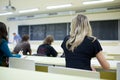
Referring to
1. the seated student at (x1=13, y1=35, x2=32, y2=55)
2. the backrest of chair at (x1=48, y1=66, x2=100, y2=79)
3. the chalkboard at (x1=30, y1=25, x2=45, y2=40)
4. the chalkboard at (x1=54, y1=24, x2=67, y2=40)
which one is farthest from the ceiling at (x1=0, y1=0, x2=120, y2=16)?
the backrest of chair at (x1=48, y1=66, x2=100, y2=79)

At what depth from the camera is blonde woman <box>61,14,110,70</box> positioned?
1.83 metres

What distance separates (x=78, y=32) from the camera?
194cm

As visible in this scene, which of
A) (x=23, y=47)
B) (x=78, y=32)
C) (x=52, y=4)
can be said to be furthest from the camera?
(x=52, y=4)

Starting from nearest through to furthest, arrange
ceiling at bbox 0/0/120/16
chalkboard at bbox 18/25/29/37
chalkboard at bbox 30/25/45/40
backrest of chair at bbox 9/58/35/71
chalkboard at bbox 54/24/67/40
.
Result: backrest of chair at bbox 9/58/35/71, ceiling at bbox 0/0/120/16, chalkboard at bbox 54/24/67/40, chalkboard at bbox 30/25/45/40, chalkboard at bbox 18/25/29/37

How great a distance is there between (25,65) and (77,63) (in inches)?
30.2

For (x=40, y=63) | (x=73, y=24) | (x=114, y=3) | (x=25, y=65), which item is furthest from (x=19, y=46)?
(x=114, y=3)

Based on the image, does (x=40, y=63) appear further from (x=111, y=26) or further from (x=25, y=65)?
(x=111, y=26)

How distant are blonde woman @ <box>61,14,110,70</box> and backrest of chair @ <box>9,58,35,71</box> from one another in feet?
1.79

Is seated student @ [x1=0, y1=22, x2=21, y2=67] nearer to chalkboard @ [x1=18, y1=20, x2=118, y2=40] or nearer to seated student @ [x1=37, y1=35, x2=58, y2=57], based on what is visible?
seated student @ [x1=37, y1=35, x2=58, y2=57]

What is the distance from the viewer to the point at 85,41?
1844 millimetres

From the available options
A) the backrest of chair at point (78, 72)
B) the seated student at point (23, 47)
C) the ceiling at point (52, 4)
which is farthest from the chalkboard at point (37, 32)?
the backrest of chair at point (78, 72)

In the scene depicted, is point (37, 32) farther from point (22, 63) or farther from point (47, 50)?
point (22, 63)

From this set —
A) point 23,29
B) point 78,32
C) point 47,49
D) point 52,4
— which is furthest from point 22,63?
point 23,29

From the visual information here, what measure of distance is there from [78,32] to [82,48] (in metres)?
0.20
